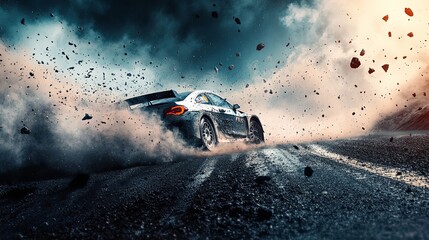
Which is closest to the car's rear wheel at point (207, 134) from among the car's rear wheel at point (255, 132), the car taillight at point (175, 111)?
the car taillight at point (175, 111)

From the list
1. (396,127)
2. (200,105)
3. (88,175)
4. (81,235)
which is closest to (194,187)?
(81,235)

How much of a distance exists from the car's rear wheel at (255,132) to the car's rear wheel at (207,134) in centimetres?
238

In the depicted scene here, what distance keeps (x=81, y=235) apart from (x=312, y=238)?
138cm

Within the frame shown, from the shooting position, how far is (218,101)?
800 centimetres

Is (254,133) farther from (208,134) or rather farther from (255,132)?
(208,134)

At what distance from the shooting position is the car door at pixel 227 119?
7.51 m

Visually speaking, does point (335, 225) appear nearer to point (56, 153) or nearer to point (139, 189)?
point (139, 189)

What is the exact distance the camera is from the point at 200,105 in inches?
269

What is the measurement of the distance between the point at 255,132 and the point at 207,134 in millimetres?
3242

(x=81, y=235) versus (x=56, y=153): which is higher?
(x=56, y=153)

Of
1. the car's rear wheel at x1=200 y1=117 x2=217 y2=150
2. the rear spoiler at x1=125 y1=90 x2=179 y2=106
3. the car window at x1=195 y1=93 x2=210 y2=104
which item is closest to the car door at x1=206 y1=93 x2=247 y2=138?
the car window at x1=195 y1=93 x2=210 y2=104

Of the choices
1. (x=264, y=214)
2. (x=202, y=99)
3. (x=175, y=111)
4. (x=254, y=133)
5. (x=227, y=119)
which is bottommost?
(x=264, y=214)

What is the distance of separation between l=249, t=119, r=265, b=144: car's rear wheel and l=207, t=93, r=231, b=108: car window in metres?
1.33

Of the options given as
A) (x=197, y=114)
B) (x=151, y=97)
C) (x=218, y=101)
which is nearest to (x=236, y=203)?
(x=197, y=114)
